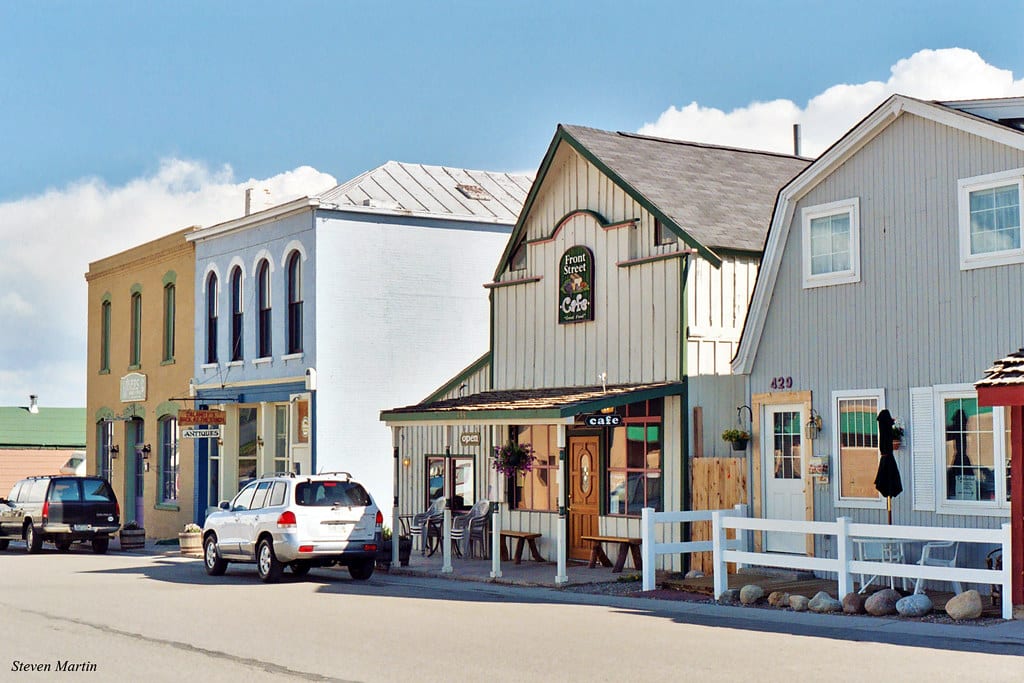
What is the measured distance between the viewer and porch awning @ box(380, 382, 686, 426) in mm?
20141

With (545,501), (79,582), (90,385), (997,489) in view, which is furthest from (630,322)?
(90,385)

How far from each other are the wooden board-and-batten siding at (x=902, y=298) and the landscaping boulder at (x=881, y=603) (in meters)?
2.18

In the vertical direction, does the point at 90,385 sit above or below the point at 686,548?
above

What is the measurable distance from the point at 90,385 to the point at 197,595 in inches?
949

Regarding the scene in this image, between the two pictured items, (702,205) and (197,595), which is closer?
(197,595)

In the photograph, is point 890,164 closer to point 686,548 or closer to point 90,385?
point 686,548

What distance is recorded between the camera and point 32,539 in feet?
98.2

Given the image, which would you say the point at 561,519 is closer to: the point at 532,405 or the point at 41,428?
the point at 532,405

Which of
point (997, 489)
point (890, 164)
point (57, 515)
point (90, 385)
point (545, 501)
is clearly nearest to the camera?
point (997, 489)

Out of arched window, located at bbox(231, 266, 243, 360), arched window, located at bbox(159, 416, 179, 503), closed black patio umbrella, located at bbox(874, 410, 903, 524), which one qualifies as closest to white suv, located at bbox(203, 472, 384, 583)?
closed black patio umbrella, located at bbox(874, 410, 903, 524)

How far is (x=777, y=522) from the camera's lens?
16906 mm

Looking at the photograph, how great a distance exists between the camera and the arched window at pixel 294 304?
100ft

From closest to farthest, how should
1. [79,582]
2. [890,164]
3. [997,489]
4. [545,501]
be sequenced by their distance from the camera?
[997,489]
[890,164]
[79,582]
[545,501]

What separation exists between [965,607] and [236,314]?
73.4 feet
